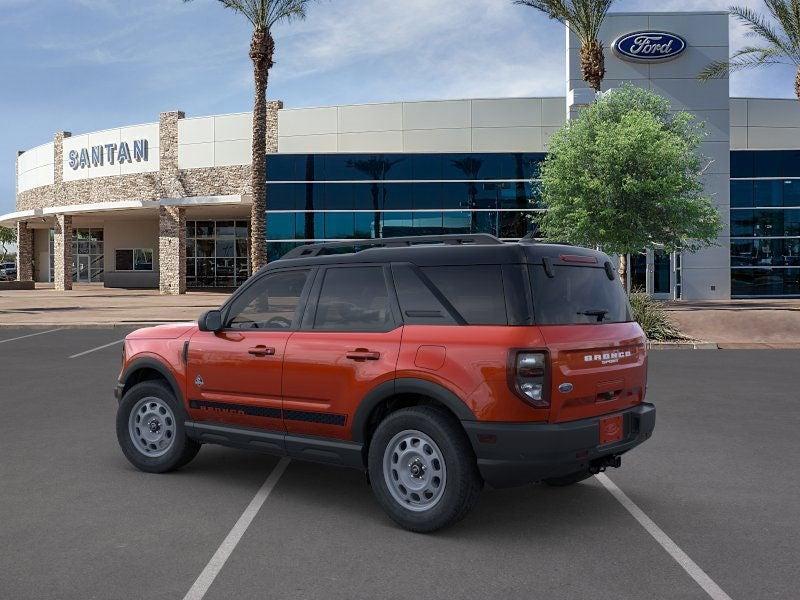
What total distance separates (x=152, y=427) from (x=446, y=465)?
294cm

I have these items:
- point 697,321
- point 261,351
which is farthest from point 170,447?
point 697,321

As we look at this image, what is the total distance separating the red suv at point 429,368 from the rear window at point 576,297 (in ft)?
0.04

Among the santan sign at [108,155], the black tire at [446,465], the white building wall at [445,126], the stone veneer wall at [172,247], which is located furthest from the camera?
the santan sign at [108,155]

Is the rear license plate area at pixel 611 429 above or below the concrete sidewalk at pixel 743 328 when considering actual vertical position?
above

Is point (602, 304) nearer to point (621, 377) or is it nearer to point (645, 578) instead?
point (621, 377)

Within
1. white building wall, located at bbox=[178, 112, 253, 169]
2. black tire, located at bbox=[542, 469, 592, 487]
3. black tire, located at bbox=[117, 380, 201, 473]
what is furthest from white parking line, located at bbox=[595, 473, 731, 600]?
white building wall, located at bbox=[178, 112, 253, 169]

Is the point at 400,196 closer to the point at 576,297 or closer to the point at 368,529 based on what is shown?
Answer: the point at 576,297

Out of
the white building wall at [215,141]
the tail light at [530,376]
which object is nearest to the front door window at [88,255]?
the white building wall at [215,141]

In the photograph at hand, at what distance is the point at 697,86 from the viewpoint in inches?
1313

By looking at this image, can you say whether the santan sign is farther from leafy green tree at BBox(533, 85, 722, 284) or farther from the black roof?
the black roof

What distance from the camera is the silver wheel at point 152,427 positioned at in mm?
6359

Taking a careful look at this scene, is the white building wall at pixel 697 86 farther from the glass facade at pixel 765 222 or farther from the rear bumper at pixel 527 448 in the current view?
the rear bumper at pixel 527 448

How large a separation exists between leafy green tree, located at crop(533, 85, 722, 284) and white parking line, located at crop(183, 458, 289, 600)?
1932cm

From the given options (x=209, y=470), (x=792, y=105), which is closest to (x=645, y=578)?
(x=209, y=470)
